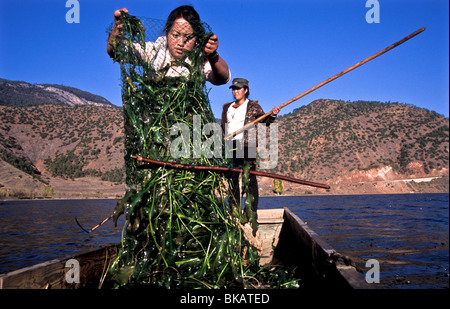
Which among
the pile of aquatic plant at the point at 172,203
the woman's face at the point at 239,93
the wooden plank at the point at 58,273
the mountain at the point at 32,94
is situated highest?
the mountain at the point at 32,94

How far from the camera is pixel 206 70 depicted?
3377 millimetres

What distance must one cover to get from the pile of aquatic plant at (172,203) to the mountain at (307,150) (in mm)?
48858

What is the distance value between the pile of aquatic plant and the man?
1.11 meters

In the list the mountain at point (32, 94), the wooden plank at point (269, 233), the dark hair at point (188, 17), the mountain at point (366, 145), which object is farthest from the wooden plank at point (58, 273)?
the mountain at point (32, 94)

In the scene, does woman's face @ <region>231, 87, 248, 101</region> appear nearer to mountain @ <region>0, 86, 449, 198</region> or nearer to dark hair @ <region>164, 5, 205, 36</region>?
dark hair @ <region>164, 5, 205, 36</region>

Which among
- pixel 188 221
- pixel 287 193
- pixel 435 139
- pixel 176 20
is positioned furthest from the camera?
pixel 435 139

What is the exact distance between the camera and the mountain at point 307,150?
58.7 metres

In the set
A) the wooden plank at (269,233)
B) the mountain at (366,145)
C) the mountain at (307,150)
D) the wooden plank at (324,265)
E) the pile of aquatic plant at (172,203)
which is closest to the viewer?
the wooden plank at (324,265)

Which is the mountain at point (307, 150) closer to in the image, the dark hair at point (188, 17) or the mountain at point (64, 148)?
the mountain at point (64, 148)

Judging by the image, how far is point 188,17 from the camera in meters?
3.15

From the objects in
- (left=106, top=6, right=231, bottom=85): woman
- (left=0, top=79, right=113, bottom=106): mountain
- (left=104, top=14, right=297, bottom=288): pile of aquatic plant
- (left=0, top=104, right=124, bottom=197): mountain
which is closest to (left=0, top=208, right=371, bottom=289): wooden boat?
(left=104, top=14, right=297, bottom=288): pile of aquatic plant

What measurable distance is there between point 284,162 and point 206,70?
71.1m
